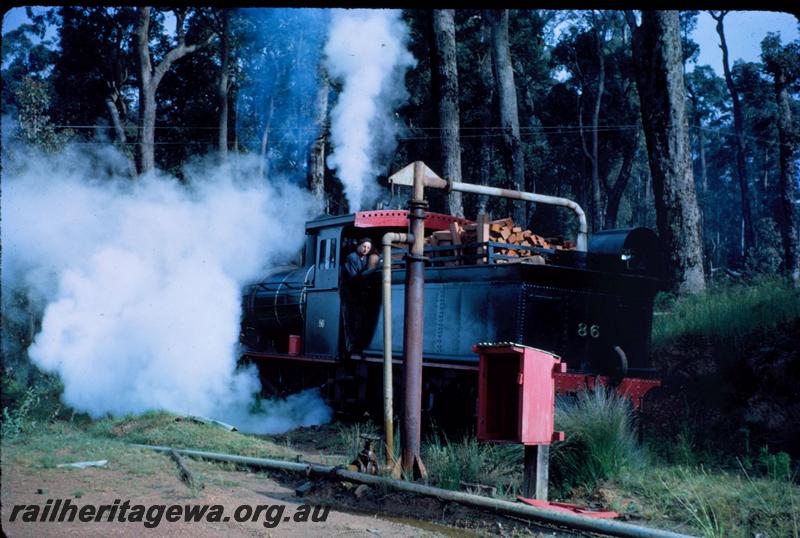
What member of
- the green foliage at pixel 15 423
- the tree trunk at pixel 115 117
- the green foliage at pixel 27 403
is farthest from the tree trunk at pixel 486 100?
the green foliage at pixel 15 423

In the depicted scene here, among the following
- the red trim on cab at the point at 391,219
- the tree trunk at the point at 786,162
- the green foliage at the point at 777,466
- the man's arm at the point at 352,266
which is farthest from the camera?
the tree trunk at the point at 786,162

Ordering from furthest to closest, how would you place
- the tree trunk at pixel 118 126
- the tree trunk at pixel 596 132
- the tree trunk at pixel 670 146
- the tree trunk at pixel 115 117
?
the tree trunk at pixel 596 132
the tree trunk at pixel 115 117
the tree trunk at pixel 118 126
the tree trunk at pixel 670 146

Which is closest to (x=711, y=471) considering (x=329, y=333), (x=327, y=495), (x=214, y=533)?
(x=327, y=495)

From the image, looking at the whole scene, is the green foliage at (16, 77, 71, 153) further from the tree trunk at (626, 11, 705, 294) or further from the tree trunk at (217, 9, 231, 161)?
the tree trunk at (217, 9, 231, 161)

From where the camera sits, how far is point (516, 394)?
20.7ft

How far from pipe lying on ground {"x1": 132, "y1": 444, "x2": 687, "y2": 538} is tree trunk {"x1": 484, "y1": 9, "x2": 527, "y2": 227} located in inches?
486

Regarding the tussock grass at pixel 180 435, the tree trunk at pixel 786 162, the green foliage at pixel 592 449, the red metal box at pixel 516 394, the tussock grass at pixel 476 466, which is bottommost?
the tussock grass at pixel 180 435

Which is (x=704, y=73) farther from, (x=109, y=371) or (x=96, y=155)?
(x=109, y=371)

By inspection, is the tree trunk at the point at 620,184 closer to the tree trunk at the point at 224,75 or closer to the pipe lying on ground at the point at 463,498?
the tree trunk at the point at 224,75

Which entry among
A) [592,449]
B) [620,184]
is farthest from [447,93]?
[620,184]

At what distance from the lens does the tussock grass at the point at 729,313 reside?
32.3ft

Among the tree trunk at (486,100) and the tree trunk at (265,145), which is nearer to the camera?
the tree trunk at (486,100)

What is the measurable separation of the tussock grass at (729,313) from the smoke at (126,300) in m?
5.58

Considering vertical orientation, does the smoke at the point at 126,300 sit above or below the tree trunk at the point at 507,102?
below
